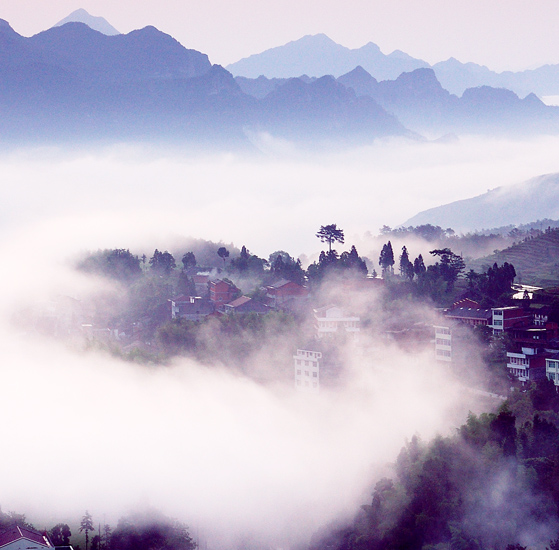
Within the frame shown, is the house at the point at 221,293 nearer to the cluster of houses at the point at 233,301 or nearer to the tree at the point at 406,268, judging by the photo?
the cluster of houses at the point at 233,301

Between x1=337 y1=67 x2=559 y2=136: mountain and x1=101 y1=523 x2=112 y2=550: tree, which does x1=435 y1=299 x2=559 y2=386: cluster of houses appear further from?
x1=337 y1=67 x2=559 y2=136: mountain

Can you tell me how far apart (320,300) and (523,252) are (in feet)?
35.9

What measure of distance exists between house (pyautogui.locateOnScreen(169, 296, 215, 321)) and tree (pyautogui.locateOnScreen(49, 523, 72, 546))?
12889mm

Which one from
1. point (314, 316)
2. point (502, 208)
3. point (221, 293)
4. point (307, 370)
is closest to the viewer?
Result: point (307, 370)

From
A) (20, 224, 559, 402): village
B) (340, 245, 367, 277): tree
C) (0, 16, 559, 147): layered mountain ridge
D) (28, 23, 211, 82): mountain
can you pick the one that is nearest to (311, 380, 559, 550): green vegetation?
(20, 224, 559, 402): village

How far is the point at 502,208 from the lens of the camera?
80625mm

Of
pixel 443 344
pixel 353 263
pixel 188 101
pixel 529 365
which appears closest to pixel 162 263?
pixel 353 263

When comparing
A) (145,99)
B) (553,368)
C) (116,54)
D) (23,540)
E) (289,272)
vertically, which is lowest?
(23,540)

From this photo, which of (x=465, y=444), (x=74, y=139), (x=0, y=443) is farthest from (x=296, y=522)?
(x=74, y=139)

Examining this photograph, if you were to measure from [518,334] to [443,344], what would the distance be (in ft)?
7.67

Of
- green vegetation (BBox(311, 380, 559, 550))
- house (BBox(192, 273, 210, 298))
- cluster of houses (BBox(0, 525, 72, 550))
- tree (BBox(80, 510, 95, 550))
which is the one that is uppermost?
house (BBox(192, 273, 210, 298))

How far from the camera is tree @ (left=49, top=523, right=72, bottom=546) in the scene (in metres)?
18.2

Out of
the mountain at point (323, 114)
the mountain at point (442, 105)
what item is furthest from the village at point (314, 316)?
the mountain at point (442, 105)

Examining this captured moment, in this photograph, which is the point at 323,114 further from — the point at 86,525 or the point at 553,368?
the point at 86,525
